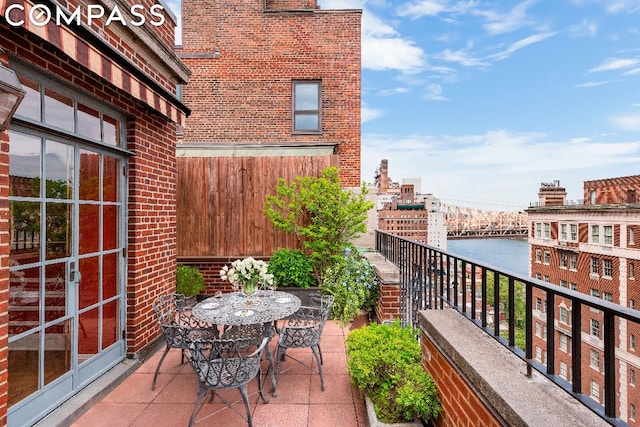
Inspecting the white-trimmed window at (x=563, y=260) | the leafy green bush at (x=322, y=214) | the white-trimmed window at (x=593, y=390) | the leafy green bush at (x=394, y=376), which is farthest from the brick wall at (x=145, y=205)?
the white-trimmed window at (x=563, y=260)

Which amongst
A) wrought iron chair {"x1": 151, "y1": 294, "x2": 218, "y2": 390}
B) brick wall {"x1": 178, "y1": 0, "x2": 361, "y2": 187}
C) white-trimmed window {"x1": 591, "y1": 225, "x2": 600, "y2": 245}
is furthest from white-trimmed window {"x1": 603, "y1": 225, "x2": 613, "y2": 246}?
wrought iron chair {"x1": 151, "y1": 294, "x2": 218, "y2": 390}

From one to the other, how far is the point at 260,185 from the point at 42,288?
3736mm

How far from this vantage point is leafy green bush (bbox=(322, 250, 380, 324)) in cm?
483

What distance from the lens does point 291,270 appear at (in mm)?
5375

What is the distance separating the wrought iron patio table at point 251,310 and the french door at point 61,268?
3.17ft

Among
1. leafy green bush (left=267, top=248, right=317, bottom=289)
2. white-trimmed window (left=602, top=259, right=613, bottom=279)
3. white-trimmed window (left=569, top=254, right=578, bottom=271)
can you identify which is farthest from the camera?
white-trimmed window (left=569, top=254, right=578, bottom=271)

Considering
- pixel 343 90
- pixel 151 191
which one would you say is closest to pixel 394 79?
pixel 343 90

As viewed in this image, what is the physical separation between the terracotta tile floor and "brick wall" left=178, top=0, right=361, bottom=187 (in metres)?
5.73

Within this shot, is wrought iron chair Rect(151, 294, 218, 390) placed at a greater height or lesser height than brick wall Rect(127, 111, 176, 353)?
lesser

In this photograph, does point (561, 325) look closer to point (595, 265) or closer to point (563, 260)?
point (595, 265)

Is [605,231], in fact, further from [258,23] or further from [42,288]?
[42,288]

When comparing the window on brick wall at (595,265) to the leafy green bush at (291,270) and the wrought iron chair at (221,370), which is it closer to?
the leafy green bush at (291,270)

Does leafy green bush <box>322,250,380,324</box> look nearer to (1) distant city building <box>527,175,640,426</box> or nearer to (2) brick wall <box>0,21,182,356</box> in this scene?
(2) brick wall <box>0,21,182,356</box>

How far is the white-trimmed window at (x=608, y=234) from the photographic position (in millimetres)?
19211
